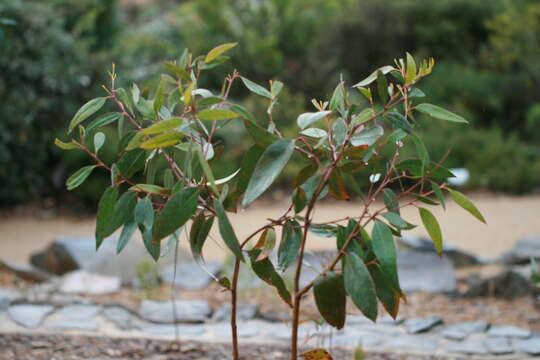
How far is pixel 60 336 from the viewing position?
270 centimetres

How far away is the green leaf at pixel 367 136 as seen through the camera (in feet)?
4.81

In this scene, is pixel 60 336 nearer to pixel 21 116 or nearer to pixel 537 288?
pixel 537 288

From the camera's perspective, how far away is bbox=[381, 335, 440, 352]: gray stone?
2795 millimetres

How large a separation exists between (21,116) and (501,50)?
8272 mm

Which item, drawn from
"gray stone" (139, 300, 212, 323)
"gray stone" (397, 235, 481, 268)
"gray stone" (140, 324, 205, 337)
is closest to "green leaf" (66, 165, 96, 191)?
"gray stone" (140, 324, 205, 337)

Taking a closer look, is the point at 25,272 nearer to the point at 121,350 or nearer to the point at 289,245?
the point at 121,350

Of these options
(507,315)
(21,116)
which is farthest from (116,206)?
(21,116)

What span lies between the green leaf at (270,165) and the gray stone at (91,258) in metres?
3.39

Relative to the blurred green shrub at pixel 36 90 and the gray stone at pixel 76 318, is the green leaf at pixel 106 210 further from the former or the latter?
the blurred green shrub at pixel 36 90

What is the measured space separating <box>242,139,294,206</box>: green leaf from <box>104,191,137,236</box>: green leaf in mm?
374

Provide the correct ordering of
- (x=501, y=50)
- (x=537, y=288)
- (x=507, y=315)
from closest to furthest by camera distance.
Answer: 1. (x=507, y=315)
2. (x=537, y=288)
3. (x=501, y=50)

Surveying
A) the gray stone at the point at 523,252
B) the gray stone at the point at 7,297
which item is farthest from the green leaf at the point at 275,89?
the gray stone at the point at 523,252

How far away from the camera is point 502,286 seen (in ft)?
13.4

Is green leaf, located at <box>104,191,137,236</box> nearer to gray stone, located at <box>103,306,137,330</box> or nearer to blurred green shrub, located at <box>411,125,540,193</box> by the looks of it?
gray stone, located at <box>103,306,137,330</box>
